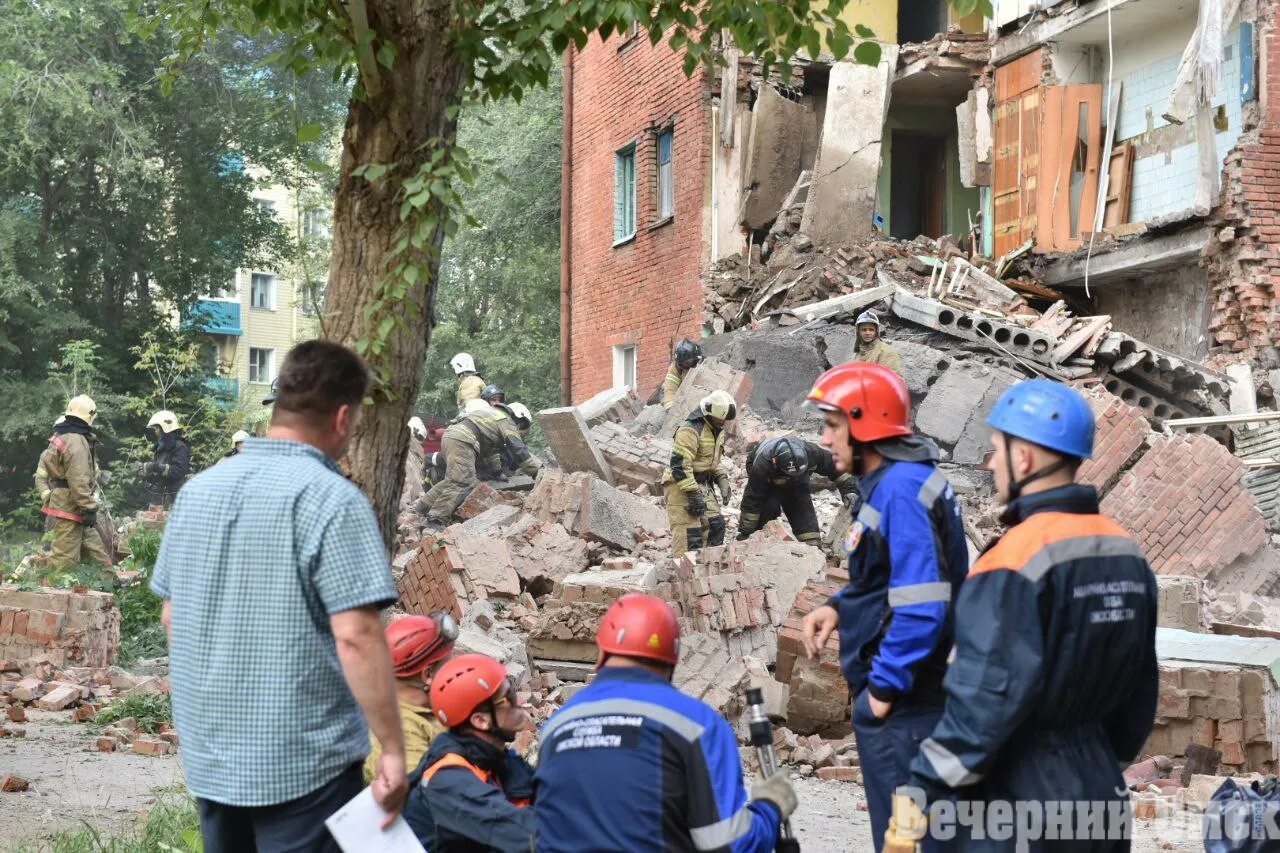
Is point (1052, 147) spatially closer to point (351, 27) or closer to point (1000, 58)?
point (1000, 58)

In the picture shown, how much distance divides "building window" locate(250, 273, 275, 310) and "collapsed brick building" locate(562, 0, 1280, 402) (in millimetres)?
30515

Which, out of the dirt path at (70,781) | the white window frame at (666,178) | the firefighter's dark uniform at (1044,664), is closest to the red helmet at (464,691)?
the firefighter's dark uniform at (1044,664)

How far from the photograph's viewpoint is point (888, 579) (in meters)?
4.05

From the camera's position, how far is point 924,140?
2197 cm

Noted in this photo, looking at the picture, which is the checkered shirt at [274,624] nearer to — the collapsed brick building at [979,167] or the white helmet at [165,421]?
the collapsed brick building at [979,167]

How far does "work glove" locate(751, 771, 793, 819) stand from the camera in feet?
12.1


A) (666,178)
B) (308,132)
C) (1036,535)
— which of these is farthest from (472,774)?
(666,178)

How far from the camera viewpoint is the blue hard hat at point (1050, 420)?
11.0 feet

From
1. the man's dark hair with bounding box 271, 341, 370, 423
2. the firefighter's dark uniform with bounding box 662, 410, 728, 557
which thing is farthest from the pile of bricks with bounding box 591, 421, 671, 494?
the man's dark hair with bounding box 271, 341, 370, 423

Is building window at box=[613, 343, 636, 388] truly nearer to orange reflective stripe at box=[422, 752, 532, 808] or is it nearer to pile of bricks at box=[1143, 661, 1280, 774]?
pile of bricks at box=[1143, 661, 1280, 774]

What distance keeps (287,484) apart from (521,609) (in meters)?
7.54

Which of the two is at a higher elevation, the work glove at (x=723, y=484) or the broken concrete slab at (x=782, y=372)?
the broken concrete slab at (x=782, y=372)

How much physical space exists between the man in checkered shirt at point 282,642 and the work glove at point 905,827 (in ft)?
4.07

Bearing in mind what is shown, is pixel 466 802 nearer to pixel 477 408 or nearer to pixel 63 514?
pixel 63 514
